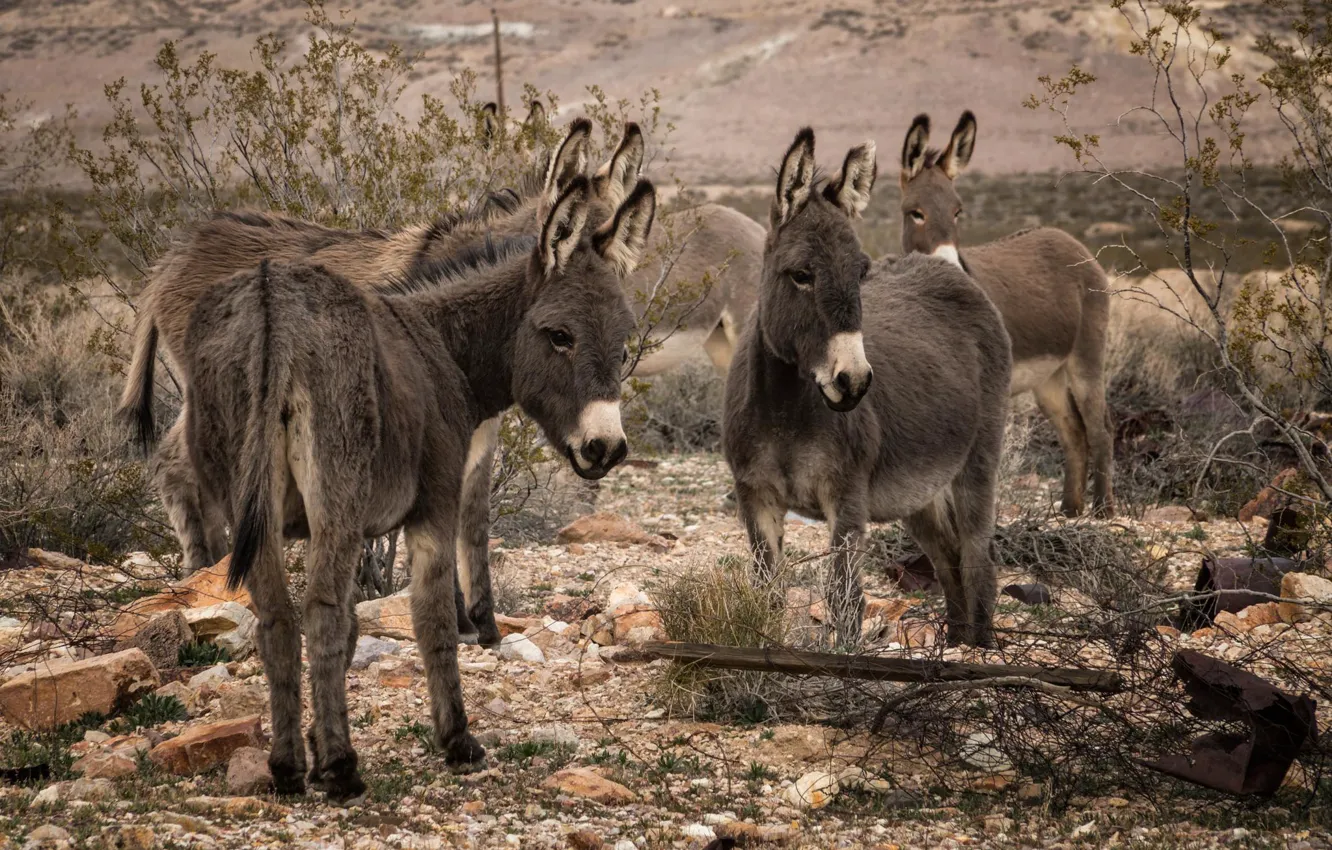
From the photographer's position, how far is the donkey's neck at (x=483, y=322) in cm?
514

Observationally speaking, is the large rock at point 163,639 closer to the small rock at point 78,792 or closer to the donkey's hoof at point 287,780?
the small rock at point 78,792

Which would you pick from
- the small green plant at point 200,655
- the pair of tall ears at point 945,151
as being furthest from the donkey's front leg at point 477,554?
the pair of tall ears at point 945,151

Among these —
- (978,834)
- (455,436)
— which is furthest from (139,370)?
(978,834)

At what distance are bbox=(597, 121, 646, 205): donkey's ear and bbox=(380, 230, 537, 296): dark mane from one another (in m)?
0.88

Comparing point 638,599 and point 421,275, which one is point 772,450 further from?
point 421,275

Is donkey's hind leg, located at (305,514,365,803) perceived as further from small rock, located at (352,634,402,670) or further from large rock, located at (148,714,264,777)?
small rock, located at (352,634,402,670)

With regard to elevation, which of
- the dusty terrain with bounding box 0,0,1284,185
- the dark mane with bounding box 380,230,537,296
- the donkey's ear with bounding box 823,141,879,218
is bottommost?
the dusty terrain with bounding box 0,0,1284,185

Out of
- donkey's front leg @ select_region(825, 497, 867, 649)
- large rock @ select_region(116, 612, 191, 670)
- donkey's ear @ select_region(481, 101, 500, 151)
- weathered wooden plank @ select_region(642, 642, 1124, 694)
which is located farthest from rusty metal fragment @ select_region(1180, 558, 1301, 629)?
donkey's ear @ select_region(481, 101, 500, 151)

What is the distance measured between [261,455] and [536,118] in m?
5.21

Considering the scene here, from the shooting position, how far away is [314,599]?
413cm

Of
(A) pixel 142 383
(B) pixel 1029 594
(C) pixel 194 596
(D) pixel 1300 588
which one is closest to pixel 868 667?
(D) pixel 1300 588

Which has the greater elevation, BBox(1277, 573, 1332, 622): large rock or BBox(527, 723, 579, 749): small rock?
BBox(527, 723, 579, 749): small rock

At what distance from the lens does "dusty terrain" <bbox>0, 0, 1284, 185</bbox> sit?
7925cm

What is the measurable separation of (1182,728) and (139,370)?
Answer: 5490 mm
